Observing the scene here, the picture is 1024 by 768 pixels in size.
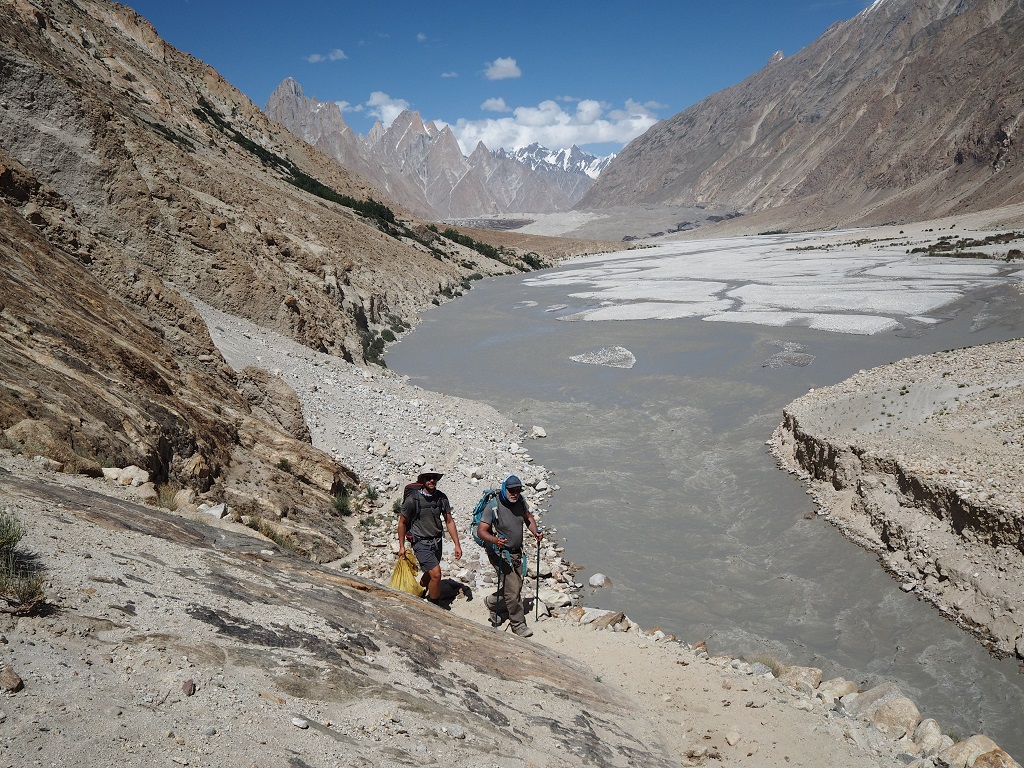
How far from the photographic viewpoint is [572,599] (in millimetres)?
8188

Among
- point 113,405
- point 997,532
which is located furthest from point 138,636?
point 997,532

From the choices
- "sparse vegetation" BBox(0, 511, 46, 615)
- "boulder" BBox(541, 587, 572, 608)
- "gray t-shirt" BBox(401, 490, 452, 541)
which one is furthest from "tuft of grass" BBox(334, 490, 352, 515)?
"sparse vegetation" BBox(0, 511, 46, 615)

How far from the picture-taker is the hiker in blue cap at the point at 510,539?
632 centimetres

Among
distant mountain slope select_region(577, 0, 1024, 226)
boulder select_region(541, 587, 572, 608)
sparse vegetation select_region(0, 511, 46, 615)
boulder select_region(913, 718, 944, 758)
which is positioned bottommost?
boulder select_region(913, 718, 944, 758)

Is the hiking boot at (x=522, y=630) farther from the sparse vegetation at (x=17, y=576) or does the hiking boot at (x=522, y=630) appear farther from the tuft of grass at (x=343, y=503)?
the sparse vegetation at (x=17, y=576)

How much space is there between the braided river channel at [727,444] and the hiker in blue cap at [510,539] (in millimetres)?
2505

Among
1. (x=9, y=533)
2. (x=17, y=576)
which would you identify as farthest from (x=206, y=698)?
(x=9, y=533)

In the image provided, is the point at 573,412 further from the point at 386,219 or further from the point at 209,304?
the point at 386,219

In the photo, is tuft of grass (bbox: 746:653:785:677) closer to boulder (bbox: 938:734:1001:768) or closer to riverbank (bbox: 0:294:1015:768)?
riverbank (bbox: 0:294:1015:768)

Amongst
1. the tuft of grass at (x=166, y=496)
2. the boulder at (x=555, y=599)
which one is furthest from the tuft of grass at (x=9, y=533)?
the boulder at (x=555, y=599)

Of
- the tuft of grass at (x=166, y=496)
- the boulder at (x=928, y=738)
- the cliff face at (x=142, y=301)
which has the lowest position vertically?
the boulder at (x=928, y=738)

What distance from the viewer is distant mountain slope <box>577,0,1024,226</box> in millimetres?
87938

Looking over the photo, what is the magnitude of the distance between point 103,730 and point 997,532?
29.5 ft

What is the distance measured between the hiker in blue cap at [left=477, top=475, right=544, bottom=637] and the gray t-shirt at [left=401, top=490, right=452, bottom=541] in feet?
1.50
